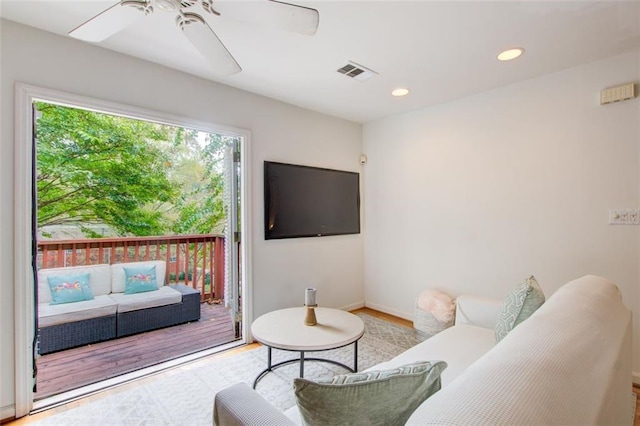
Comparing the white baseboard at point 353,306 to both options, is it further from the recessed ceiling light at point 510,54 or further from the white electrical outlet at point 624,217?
the recessed ceiling light at point 510,54

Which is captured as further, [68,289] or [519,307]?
[68,289]

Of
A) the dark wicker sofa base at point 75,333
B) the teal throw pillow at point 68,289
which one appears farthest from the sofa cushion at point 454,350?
the teal throw pillow at point 68,289

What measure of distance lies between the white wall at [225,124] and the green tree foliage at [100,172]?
8.92 ft

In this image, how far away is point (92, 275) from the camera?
3.53m

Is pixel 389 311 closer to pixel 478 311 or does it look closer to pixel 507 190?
pixel 478 311

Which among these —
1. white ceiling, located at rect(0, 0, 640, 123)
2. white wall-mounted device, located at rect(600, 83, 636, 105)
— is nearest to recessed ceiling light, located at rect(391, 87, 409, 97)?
white ceiling, located at rect(0, 0, 640, 123)

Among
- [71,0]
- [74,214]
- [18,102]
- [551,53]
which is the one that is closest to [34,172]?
[18,102]

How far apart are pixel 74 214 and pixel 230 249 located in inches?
118

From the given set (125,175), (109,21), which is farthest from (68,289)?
(109,21)

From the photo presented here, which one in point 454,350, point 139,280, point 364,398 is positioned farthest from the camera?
point 139,280

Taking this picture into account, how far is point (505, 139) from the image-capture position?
2.83 meters

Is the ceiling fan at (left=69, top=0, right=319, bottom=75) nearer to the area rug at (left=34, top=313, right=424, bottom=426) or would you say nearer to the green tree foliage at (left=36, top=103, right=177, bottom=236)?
the area rug at (left=34, top=313, right=424, bottom=426)

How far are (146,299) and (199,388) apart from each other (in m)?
1.62

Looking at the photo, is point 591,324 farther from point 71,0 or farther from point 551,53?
point 71,0
